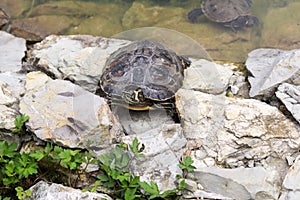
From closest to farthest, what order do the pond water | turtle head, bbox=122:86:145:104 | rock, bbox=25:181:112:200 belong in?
rock, bbox=25:181:112:200 < turtle head, bbox=122:86:145:104 < the pond water

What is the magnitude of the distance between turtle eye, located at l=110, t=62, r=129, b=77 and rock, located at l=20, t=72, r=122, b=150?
0.33m

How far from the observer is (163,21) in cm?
506

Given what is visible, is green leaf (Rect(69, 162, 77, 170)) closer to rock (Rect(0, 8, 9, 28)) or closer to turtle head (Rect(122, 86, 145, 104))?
turtle head (Rect(122, 86, 145, 104))

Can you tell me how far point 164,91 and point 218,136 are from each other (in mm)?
542

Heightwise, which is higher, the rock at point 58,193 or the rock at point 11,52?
the rock at point 11,52

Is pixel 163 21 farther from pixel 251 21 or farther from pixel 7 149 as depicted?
pixel 7 149

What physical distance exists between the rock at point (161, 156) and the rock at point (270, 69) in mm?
816

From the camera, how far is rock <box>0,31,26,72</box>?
395 centimetres

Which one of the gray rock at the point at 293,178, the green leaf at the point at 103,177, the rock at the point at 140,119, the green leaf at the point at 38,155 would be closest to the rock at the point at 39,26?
the rock at the point at 140,119

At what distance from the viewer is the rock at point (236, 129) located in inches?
117

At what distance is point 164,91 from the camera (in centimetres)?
330

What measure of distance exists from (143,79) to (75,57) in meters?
0.90

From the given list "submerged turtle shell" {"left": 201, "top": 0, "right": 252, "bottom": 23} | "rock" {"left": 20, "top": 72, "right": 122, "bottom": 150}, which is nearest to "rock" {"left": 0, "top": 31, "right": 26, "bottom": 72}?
"rock" {"left": 20, "top": 72, "right": 122, "bottom": 150}

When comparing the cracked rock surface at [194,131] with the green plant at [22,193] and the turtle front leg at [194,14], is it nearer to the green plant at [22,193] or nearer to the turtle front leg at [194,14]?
the green plant at [22,193]
